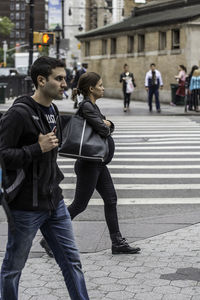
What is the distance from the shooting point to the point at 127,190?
10.7m

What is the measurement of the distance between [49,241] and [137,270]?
1.76 metres

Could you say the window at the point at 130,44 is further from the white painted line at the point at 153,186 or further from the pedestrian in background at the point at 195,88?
the white painted line at the point at 153,186

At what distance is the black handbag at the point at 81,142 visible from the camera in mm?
6167

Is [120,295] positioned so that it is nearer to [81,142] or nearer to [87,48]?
[81,142]

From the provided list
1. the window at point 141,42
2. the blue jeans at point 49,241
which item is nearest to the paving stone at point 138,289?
the blue jeans at point 49,241

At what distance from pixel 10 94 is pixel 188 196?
31.7 metres

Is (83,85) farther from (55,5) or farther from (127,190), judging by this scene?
(55,5)

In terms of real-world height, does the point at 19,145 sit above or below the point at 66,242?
above

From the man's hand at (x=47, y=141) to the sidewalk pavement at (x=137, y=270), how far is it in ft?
5.23

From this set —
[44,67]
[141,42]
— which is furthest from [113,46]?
[44,67]

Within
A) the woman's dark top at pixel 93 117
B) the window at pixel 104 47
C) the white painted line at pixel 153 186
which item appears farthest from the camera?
the window at pixel 104 47

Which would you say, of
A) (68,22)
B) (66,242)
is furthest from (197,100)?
(68,22)

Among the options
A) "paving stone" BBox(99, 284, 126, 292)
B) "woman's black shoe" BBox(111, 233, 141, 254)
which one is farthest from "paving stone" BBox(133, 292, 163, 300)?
"woman's black shoe" BBox(111, 233, 141, 254)

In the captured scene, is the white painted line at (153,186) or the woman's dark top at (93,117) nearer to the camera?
the woman's dark top at (93,117)
